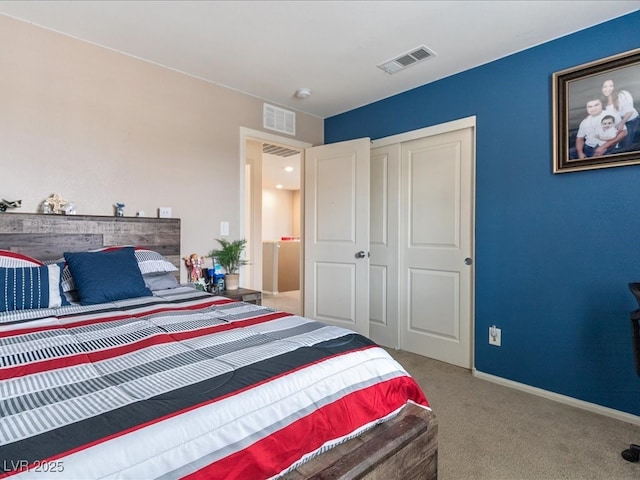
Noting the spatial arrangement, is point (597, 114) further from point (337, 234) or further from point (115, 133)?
point (115, 133)

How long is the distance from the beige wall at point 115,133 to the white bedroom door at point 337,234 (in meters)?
0.84

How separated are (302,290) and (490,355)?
6.52 ft

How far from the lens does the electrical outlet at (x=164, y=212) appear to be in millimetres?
2863

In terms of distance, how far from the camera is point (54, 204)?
2.35 metres

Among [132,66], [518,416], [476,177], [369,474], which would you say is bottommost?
[518,416]

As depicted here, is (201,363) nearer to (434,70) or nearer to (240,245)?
(240,245)

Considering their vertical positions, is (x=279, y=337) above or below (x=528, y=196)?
below

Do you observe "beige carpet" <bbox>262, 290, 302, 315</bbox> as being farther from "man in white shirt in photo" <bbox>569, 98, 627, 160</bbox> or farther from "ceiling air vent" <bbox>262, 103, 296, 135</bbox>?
"man in white shirt in photo" <bbox>569, 98, 627, 160</bbox>

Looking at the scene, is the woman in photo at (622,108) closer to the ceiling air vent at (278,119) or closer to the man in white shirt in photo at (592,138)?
the man in white shirt in photo at (592,138)

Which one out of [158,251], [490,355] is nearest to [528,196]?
[490,355]

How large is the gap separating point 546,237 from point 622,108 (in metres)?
0.88

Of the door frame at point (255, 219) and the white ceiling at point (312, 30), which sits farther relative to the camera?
the door frame at point (255, 219)

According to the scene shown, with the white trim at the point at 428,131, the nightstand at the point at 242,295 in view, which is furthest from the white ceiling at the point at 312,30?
the nightstand at the point at 242,295

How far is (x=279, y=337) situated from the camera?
140 cm
